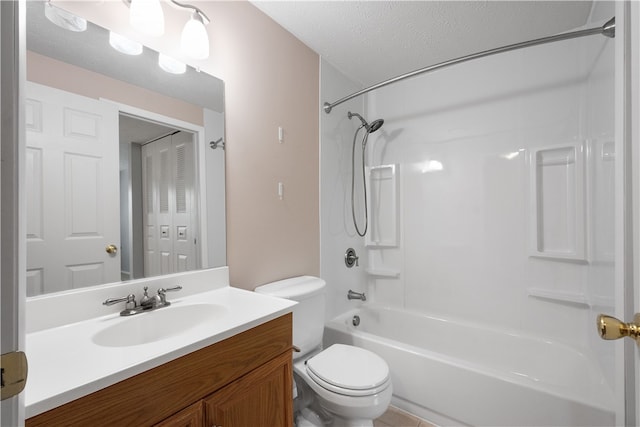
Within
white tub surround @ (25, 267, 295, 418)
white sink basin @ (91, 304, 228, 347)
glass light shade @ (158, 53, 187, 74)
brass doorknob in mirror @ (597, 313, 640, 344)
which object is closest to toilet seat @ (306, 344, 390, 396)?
white tub surround @ (25, 267, 295, 418)

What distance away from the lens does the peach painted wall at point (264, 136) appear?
1.47 m

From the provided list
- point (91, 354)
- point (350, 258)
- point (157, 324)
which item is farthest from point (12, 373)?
point (350, 258)

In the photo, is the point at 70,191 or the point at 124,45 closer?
the point at 70,191

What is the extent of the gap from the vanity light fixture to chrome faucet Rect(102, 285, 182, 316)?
1.02 meters

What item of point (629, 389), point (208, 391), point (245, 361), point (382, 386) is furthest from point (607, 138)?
point (208, 391)

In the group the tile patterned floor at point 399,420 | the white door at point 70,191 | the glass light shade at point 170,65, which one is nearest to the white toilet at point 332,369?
the tile patterned floor at point 399,420

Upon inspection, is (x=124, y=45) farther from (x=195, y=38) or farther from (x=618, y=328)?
(x=618, y=328)

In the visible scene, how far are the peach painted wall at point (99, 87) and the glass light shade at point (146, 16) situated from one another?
0.23m

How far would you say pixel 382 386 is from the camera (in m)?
1.31

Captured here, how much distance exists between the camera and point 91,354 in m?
0.74

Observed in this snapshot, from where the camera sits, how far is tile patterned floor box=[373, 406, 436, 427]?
65.7 inches

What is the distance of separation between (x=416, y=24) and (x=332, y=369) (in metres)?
1.98

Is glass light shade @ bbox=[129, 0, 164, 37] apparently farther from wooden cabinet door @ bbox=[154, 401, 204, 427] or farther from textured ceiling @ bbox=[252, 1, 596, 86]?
wooden cabinet door @ bbox=[154, 401, 204, 427]

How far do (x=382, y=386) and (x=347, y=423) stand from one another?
256 millimetres
